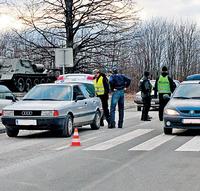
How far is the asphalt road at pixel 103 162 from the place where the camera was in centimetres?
796

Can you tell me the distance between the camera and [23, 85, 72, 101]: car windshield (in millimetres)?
15695

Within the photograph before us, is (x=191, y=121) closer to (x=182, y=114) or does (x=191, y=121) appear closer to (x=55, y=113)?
(x=182, y=114)

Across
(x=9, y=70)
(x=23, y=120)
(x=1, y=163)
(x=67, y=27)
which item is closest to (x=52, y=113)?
(x=23, y=120)

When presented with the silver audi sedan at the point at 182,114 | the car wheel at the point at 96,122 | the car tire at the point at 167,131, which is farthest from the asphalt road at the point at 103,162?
the car wheel at the point at 96,122

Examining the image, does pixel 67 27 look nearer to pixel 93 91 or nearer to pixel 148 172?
pixel 93 91

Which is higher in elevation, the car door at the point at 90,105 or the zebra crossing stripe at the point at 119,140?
the car door at the point at 90,105

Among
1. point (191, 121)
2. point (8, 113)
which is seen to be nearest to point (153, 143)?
point (191, 121)

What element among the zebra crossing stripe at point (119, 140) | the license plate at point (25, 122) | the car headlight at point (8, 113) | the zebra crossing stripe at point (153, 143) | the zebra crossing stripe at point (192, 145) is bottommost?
the zebra crossing stripe at point (119, 140)

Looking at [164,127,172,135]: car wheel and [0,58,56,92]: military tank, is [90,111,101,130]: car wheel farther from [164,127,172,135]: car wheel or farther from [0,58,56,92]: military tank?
[0,58,56,92]: military tank

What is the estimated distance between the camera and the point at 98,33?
136ft

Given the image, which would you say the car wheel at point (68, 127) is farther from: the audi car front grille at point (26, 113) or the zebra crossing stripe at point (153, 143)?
the zebra crossing stripe at point (153, 143)

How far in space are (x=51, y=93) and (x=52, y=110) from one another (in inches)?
62.7

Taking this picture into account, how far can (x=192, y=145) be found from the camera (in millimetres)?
12414

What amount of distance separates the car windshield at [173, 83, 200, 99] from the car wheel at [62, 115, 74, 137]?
2967 mm
